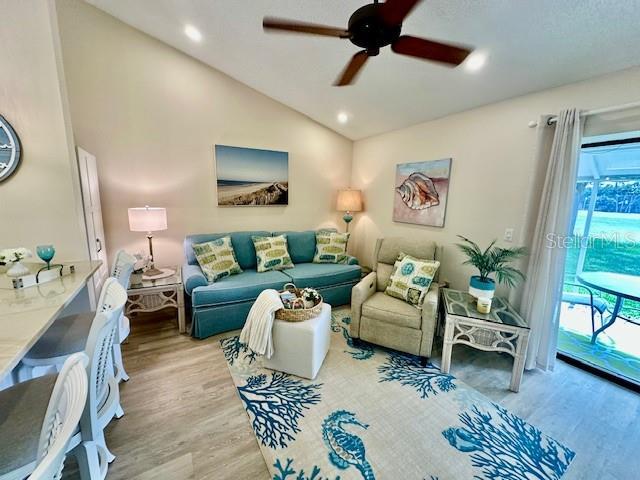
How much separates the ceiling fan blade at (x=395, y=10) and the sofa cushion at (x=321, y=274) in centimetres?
242

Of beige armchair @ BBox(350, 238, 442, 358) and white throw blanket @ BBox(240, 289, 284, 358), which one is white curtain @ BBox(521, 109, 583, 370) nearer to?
beige armchair @ BBox(350, 238, 442, 358)

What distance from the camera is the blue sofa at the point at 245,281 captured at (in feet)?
8.46

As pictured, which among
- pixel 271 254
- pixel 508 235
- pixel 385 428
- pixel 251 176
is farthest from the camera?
pixel 251 176

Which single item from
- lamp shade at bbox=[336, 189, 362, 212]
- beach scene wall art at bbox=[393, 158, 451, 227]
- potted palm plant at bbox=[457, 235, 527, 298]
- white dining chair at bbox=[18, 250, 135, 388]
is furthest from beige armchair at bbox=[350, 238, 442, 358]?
white dining chair at bbox=[18, 250, 135, 388]

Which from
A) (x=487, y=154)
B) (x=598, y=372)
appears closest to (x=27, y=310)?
(x=487, y=154)

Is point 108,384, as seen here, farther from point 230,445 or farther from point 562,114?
point 562,114

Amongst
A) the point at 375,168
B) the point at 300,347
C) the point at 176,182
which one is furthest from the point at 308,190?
the point at 300,347

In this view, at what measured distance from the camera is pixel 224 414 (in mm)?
1751

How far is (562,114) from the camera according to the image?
2025mm

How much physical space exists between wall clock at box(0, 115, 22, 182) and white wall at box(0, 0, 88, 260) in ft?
0.10

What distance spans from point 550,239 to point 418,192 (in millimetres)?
1425

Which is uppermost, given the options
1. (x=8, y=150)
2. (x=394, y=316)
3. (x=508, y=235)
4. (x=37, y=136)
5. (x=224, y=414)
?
(x=37, y=136)

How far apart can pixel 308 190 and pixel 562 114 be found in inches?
115

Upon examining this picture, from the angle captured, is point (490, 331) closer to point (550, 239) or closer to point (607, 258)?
point (550, 239)
